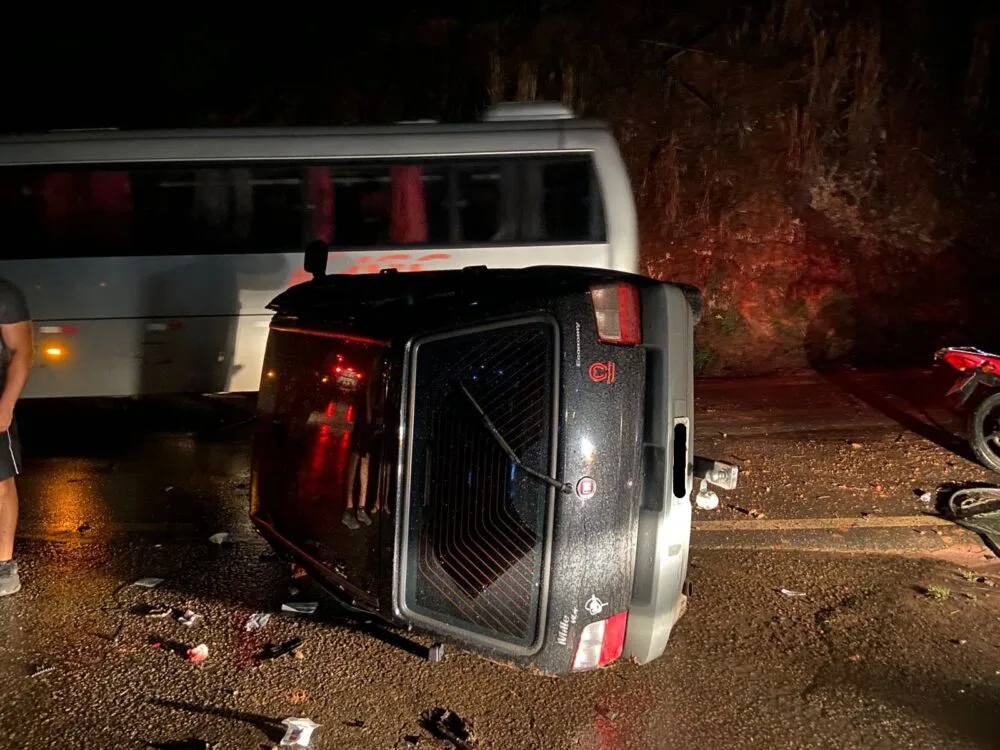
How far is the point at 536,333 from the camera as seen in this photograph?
3029 millimetres

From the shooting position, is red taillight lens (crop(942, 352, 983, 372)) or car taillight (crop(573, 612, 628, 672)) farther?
red taillight lens (crop(942, 352, 983, 372))

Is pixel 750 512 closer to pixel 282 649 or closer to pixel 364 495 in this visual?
pixel 282 649

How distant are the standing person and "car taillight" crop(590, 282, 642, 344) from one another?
330 centimetres

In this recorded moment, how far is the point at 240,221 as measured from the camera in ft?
27.5

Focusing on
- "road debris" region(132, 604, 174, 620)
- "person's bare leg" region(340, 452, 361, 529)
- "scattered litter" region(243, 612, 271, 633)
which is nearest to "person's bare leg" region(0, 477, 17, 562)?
"road debris" region(132, 604, 174, 620)

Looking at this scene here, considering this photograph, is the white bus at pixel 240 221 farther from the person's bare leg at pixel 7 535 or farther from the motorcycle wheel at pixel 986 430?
the person's bare leg at pixel 7 535

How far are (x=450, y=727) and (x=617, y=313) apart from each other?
1.91 m

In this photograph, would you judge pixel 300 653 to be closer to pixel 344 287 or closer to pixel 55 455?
pixel 344 287

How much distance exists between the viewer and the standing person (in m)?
4.40

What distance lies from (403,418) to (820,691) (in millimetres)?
2351

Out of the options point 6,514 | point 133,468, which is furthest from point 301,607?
point 133,468

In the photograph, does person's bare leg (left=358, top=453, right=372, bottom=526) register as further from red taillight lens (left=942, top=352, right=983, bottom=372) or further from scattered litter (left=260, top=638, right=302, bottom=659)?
red taillight lens (left=942, top=352, right=983, bottom=372)

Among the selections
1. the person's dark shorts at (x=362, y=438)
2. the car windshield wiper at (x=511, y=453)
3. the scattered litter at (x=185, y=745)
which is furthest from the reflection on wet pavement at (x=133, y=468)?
the car windshield wiper at (x=511, y=453)

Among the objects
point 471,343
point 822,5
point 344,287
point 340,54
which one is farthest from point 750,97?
point 471,343
